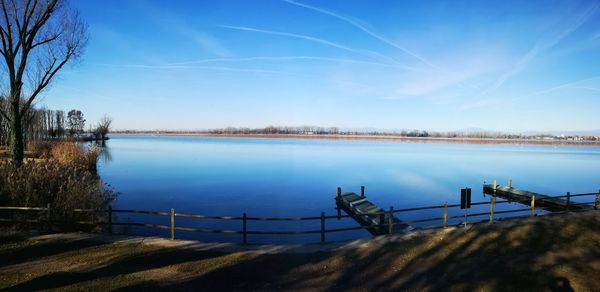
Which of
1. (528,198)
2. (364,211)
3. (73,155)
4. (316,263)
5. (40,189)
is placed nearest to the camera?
(316,263)

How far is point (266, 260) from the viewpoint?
11.2 meters

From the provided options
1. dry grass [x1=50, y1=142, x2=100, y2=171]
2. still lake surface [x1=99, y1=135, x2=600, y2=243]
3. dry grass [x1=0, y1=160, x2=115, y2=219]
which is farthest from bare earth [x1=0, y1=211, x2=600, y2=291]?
dry grass [x1=50, y1=142, x2=100, y2=171]

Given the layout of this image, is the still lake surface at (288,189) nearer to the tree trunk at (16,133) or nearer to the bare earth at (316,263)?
the bare earth at (316,263)

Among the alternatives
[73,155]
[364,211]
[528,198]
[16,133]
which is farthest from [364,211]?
[73,155]

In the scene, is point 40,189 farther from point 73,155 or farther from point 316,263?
point 73,155

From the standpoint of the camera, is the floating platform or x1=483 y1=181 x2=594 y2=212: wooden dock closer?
the floating platform

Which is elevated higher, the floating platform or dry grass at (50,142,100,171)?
dry grass at (50,142,100,171)

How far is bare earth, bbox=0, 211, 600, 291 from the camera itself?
9.29m

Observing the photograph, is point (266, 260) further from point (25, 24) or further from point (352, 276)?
point (25, 24)

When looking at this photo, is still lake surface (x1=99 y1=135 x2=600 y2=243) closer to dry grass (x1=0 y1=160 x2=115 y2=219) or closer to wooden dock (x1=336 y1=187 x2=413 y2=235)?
wooden dock (x1=336 y1=187 x2=413 y2=235)

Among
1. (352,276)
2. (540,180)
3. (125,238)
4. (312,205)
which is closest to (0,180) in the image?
(125,238)

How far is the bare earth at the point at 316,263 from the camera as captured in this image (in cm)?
929

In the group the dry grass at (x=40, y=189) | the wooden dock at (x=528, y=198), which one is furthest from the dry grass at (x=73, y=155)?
the wooden dock at (x=528, y=198)

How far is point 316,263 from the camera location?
11.0 m
